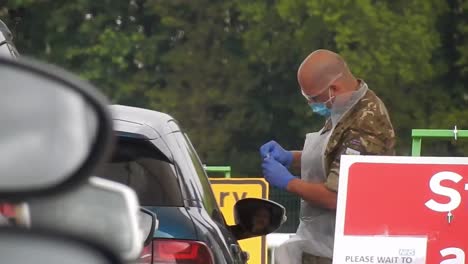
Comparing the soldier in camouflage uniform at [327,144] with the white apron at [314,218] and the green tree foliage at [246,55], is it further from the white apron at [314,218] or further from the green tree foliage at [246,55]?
the green tree foliage at [246,55]

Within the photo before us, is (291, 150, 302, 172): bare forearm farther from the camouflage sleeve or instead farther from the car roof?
the car roof

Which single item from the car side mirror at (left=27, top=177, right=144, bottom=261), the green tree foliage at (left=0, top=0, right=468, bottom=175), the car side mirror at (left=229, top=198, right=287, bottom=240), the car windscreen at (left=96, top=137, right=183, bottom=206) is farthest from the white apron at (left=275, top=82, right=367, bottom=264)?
the green tree foliage at (left=0, top=0, right=468, bottom=175)

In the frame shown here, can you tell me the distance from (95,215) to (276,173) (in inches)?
219

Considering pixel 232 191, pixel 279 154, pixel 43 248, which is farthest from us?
pixel 232 191

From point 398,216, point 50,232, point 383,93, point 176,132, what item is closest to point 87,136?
point 50,232

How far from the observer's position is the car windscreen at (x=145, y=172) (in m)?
4.30

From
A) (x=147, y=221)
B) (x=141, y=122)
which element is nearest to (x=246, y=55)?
(x=141, y=122)

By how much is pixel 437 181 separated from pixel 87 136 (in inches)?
232

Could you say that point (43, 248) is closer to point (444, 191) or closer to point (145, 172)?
point (145, 172)

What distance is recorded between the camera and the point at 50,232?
3.76ft

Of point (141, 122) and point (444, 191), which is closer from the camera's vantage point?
point (141, 122)

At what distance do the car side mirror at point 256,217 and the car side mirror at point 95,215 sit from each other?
4.02m

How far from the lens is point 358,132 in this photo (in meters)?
6.28

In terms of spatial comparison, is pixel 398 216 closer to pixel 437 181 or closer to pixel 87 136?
pixel 437 181
